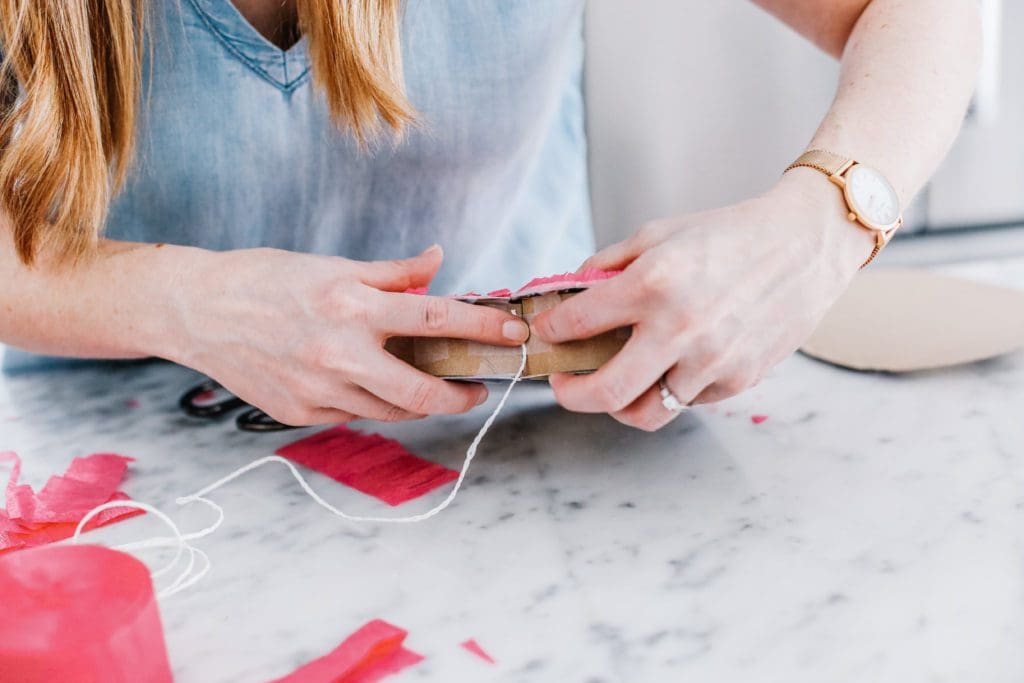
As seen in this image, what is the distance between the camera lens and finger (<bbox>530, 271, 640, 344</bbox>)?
1.77 feet

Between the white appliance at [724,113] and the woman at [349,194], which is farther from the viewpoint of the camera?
the white appliance at [724,113]

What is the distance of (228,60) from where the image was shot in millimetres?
738

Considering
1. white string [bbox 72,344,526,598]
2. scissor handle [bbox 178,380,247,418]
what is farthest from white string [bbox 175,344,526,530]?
scissor handle [bbox 178,380,247,418]

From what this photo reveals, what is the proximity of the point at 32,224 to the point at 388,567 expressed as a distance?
0.36 m

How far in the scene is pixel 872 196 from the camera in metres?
0.62

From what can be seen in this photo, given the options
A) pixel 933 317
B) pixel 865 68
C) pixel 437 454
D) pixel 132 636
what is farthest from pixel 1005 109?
pixel 132 636

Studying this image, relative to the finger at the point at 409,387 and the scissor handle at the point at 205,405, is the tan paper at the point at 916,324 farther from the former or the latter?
the scissor handle at the point at 205,405

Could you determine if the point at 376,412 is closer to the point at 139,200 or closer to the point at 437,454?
the point at 437,454

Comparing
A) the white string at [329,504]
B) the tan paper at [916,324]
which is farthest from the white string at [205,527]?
the tan paper at [916,324]

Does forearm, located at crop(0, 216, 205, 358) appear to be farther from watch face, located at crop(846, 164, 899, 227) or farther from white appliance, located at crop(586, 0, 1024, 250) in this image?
white appliance, located at crop(586, 0, 1024, 250)

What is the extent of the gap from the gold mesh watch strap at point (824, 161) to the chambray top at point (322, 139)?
289 millimetres

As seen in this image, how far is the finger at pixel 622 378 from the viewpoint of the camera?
1.79 ft

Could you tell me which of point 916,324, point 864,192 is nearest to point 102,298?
point 864,192

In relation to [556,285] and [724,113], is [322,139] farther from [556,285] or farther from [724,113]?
[724,113]
